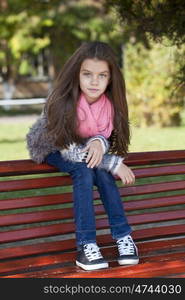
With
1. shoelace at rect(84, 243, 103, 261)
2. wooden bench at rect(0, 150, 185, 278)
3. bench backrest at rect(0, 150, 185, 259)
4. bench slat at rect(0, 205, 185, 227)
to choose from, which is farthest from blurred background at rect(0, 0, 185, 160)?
shoelace at rect(84, 243, 103, 261)

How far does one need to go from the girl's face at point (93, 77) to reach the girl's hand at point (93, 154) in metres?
0.33

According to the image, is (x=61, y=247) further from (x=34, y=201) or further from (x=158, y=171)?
(x=158, y=171)

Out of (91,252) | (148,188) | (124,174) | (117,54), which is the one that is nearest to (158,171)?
(148,188)

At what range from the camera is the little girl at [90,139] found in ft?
11.4

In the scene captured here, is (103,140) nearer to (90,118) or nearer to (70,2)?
(90,118)

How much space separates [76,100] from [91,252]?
89 cm

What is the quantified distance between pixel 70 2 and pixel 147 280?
82.1 ft

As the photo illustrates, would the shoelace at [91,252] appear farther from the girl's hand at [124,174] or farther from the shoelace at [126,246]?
the girl's hand at [124,174]

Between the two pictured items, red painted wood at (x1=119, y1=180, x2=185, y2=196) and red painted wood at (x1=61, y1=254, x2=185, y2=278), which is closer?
red painted wood at (x1=61, y1=254, x2=185, y2=278)

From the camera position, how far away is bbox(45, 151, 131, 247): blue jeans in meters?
3.46

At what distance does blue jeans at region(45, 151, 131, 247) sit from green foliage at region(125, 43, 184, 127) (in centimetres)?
1065

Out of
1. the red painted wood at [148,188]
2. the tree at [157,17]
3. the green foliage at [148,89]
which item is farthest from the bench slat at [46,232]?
the green foliage at [148,89]

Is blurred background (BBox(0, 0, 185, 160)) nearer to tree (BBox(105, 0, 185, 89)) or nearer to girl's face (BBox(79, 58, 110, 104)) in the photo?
tree (BBox(105, 0, 185, 89))

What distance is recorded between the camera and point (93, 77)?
12.0 feet
